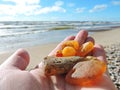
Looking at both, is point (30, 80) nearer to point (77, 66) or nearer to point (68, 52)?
point (77, 66)

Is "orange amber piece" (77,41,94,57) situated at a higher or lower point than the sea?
higher

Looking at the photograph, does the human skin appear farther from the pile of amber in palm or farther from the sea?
the sea

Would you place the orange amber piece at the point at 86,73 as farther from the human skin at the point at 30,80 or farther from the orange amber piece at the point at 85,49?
the orange amber piece at the point at 85,49

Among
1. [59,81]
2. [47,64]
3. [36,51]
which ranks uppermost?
[47,64]

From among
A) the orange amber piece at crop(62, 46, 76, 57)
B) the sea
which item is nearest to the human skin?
the orange amber piece at crop(62, 46, 76, 57)

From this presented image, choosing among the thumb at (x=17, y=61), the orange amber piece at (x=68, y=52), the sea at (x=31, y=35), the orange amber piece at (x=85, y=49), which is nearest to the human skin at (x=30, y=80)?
the thumb at (x=17, y=61)

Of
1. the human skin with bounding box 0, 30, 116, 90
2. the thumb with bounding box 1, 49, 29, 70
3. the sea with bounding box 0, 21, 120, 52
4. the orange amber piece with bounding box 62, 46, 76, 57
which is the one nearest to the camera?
the human skin with bounding box 0, 30, 116, 90

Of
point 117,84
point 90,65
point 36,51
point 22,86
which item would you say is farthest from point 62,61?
point 36,51

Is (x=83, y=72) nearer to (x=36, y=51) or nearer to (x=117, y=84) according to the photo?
(x=117, y=84)
